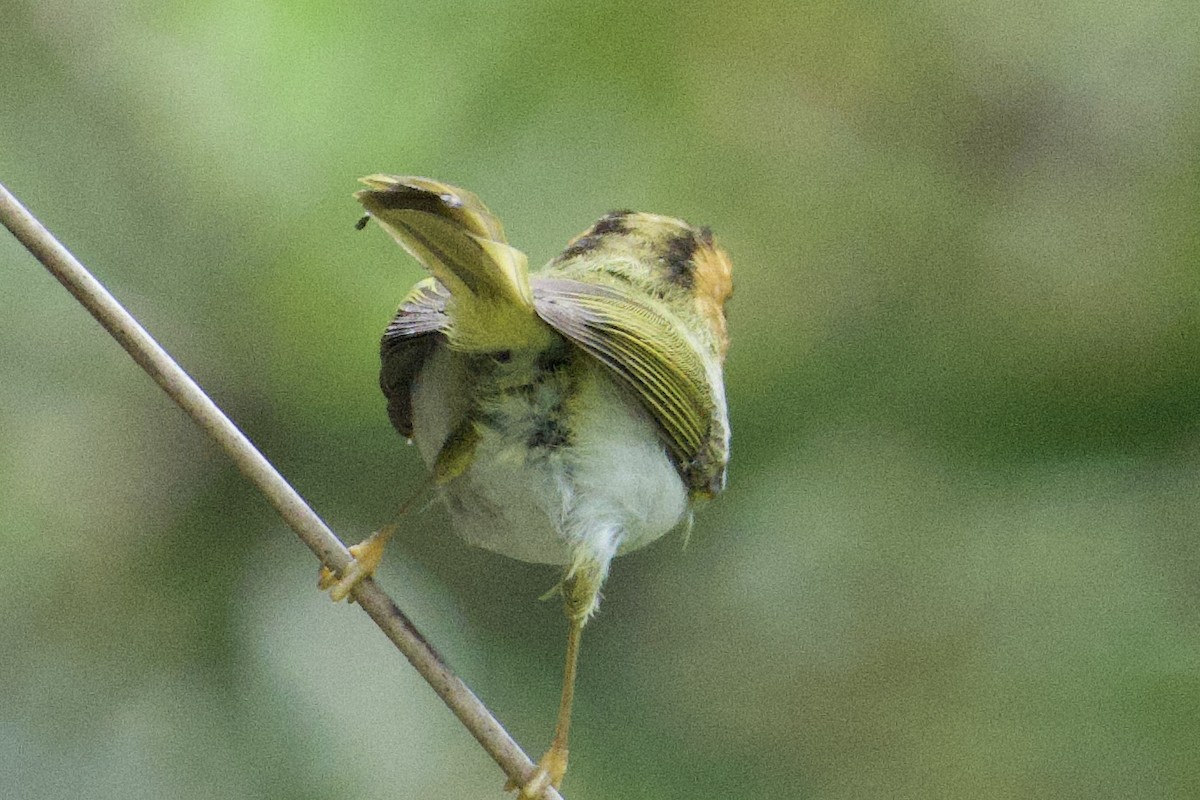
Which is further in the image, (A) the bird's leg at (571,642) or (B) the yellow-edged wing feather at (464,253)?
(A) the bird's leg at (571,642)

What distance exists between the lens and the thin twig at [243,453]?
910 millimetres

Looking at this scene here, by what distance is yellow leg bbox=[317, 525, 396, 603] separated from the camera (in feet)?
3.81

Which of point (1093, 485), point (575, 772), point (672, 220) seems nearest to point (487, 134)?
point (672, 220)

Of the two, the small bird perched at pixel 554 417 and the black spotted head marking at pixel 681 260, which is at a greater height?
the black spotted head marking at pixel 681 260

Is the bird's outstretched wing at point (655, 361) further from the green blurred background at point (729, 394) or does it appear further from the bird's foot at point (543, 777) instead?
the green blurred background at point (729, 394)

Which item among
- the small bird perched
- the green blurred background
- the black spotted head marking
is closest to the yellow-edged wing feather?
the small bird perched

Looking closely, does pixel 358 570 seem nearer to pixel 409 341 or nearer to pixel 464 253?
pixel 409 341

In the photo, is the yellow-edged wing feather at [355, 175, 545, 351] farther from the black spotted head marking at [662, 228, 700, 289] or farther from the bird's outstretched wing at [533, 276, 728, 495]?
the black spotted head marking at [662, 228, 700, 289]

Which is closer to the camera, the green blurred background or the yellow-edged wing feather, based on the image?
the yellow-edged wing feather

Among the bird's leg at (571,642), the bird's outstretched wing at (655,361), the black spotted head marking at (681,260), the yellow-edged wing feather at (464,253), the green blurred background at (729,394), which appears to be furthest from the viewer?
the green blurred background at (729,394)

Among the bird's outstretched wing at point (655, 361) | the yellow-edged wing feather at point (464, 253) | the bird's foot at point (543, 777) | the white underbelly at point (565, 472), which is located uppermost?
the yellow-edged wing feather at point (464, 253)

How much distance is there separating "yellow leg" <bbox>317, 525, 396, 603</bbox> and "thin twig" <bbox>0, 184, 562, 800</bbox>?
33 mm

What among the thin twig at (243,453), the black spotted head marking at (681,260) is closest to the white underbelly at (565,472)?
the thin twig at (243,453)

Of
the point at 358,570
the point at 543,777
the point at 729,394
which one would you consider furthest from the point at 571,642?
the point at 729,394
